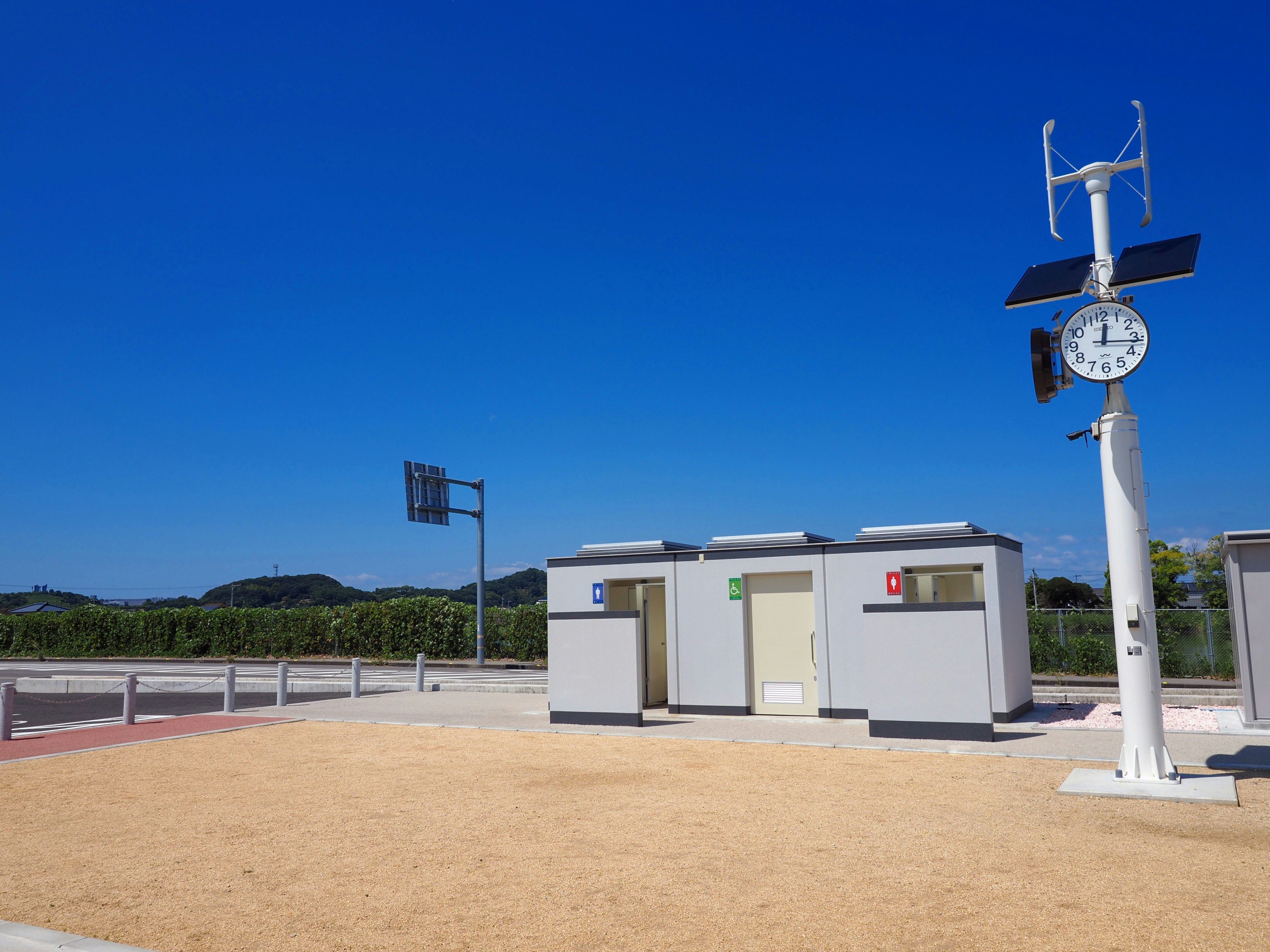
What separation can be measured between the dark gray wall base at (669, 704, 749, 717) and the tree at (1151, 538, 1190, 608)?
5445 cm

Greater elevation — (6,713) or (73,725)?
(6,713)

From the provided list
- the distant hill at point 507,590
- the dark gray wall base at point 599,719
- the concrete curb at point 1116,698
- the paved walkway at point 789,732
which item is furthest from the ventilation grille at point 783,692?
the distant hill at point 507,590

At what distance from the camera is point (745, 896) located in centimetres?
530

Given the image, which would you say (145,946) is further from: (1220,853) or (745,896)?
(1220,853)

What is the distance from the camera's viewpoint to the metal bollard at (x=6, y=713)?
532 inches

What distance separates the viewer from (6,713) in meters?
13.5

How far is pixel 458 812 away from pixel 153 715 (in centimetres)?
1232

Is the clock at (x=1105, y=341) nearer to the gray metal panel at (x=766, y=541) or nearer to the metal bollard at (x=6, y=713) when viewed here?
the gray metal panel at (x=766, y=541)

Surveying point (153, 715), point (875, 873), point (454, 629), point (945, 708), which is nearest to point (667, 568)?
point (945, 708)

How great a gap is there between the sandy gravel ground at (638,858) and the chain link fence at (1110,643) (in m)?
13.6

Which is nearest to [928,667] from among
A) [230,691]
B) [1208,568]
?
[230,691]

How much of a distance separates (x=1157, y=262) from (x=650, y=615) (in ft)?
32.7

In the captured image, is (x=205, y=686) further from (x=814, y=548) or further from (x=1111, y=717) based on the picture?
(x=1111, y=717)

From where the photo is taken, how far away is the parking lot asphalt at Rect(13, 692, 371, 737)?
628 inches
